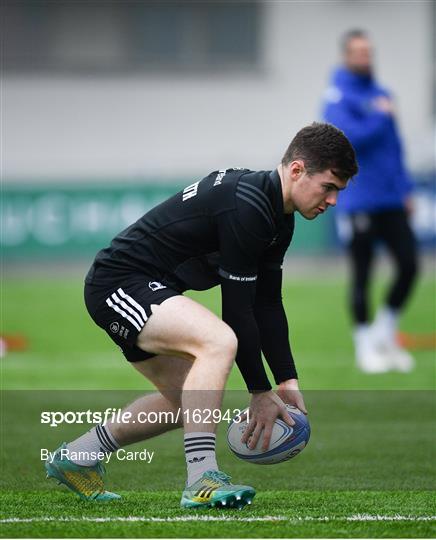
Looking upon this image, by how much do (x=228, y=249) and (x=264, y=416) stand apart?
797 millimetres

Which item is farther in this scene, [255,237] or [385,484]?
[385,484]

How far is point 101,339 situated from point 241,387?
3835 mm

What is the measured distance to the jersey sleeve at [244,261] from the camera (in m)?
5.67

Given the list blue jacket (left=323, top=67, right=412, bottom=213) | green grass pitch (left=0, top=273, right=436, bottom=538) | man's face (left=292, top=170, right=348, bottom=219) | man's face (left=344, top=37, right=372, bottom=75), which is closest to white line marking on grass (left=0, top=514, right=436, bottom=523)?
green grass pitch (left=0, top=273, right=436, bottom=538)

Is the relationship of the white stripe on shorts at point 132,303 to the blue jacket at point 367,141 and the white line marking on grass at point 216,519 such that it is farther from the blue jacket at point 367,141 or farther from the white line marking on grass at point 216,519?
the blue jacket at point 367,141

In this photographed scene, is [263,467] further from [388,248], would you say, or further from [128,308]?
[388,248]

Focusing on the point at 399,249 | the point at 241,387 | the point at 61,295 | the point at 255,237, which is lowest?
the point at 61,295

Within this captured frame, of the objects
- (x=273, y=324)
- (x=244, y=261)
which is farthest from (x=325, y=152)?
(x=273, y=324)

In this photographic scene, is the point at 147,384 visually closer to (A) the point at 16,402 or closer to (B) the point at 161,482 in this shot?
(A) the point at 16,402

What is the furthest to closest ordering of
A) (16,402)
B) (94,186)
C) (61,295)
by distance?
(94,186) → (61,295) → (16,402)

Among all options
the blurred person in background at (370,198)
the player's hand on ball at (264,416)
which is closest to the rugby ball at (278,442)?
the player's hand on ball at (264,416)

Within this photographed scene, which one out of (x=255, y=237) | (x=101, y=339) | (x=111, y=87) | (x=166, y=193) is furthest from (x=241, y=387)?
(x=111, y=87)

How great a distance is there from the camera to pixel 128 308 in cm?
582

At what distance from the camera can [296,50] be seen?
99.9 ft
